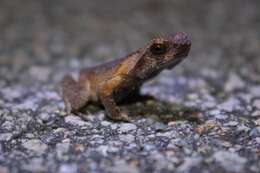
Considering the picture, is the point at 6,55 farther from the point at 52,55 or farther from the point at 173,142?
the point at 173,142

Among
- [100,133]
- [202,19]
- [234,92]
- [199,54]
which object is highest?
[202,19]

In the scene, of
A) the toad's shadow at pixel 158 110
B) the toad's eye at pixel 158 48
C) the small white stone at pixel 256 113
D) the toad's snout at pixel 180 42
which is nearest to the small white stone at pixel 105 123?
the toad's shadow at pixel 158 110

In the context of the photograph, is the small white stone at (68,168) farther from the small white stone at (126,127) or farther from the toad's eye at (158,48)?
the toad's eye at (158,48)

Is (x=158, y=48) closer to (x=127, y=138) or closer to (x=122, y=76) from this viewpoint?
(x=122, y=76)

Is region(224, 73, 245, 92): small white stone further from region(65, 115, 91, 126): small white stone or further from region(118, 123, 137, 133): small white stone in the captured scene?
region(65, 115, 91, 126): small white stone

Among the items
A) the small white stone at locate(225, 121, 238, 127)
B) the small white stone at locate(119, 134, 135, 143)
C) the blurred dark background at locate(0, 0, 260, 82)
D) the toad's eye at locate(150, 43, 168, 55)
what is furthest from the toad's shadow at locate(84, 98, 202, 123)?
the blurred dark background at locate(0, 0, 260, 82)

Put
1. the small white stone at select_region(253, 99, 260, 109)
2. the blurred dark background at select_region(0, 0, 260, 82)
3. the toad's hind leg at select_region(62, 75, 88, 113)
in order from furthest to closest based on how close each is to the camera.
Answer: the blurred dark background at select_region(0, 0, 260, 82) < the small white stone at select_region(253, 99, 260, 109) < the toad's hind leg at select_region(62, 75, 88, 113)

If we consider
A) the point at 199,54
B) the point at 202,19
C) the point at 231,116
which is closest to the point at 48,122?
the point at 231,116
